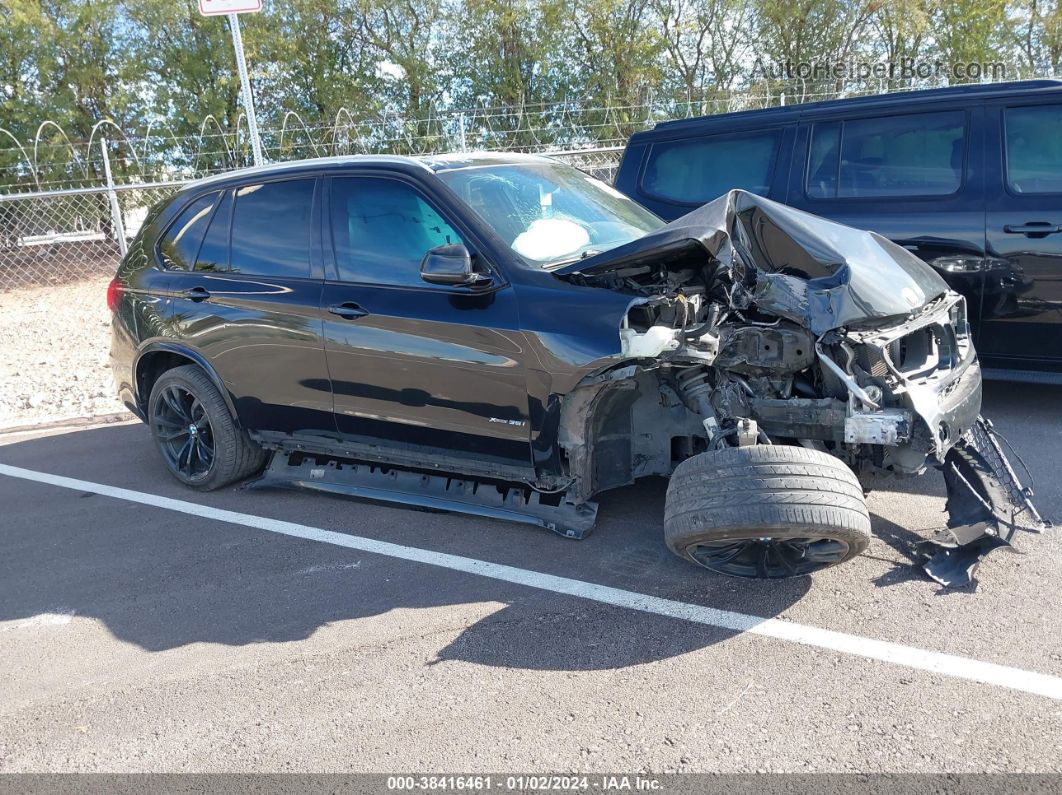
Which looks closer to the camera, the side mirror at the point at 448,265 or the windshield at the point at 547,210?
the side mirror at the point at 448,265

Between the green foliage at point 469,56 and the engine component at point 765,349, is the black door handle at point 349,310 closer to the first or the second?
the engine component at point 765,349

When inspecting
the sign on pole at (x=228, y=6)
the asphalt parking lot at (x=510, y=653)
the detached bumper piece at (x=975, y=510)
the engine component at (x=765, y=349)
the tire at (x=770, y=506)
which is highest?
the sign on pole at (x=228, y=6)

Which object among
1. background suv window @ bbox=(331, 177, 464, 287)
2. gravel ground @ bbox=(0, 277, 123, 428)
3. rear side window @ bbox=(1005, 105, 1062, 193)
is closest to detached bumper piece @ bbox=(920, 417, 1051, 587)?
rear side window @ bbox=(1005, 105, 1062, 193)

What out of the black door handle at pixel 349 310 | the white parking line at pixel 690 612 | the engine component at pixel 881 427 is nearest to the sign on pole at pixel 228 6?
the black door handle at pixel 349 310

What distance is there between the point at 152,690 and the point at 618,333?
2328 mm

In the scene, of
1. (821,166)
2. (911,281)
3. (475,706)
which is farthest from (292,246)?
(821,166)

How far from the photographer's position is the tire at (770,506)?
3.25 meters

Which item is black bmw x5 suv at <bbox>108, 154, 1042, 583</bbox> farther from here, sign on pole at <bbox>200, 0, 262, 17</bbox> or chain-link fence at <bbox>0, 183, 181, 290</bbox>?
chain-link fence at <bbox>0, 183, 181, 290</bbox>

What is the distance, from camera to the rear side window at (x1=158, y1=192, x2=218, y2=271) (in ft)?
17.4

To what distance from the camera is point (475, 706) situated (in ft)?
10.0

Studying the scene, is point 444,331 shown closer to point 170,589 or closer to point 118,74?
A: point 170,589

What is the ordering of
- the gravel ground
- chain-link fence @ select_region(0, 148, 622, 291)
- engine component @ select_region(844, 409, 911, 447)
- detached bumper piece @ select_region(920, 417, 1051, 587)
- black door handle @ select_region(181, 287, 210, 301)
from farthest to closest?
1. chain-link fence @ select_region(0, 148, 622, 291)
2. the gravel ground
3. black door handle @ select_region(181, 287, 210, 301)
4. detached bumper piece @ select_region(920, 417, 1051, 587)
5. engine component @ select_region(844, 409, 911, 447)

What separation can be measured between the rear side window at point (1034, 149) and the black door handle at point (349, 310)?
403 cm

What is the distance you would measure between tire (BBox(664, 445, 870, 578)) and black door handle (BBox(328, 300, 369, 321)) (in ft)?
6.15
